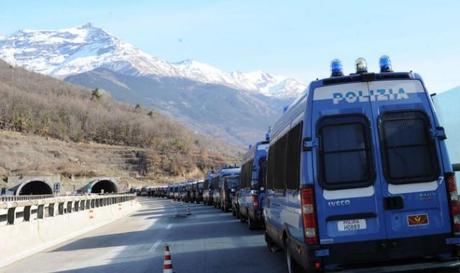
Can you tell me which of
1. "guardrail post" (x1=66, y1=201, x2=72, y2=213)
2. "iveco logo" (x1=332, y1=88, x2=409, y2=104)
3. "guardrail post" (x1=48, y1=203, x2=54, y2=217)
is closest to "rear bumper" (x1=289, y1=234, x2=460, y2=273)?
"iveco logo" (x1=332, y1=88, x2=409, y2=104)

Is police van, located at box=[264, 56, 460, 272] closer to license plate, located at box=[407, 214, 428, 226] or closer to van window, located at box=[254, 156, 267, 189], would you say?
license plate, located at box=[407, 214, 428, 226]

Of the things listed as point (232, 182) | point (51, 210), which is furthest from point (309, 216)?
point (232, 182)

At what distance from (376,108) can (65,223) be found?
53.7 ft

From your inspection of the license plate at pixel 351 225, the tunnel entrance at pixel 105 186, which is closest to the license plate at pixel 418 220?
the license plate at pixel 351 225

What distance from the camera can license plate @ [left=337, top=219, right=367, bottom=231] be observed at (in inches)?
302

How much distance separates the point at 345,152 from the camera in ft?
25.6

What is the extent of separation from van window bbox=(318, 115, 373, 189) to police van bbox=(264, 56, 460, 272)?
1cm

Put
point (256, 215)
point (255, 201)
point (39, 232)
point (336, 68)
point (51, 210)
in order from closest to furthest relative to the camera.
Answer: point (336, 68)
point (39, 232)
point (255, 201)
point (256, 215)
point (51, 210)

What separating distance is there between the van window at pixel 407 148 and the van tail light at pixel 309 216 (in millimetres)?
944

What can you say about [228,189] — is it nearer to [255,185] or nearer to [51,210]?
[51,210]

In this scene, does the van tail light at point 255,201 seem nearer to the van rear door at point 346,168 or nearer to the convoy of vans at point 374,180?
the convoy of vans at point 374,180

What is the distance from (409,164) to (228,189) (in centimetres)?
2611

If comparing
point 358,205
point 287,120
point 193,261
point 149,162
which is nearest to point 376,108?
point 358,205

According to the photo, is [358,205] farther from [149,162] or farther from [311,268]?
[149,162]
